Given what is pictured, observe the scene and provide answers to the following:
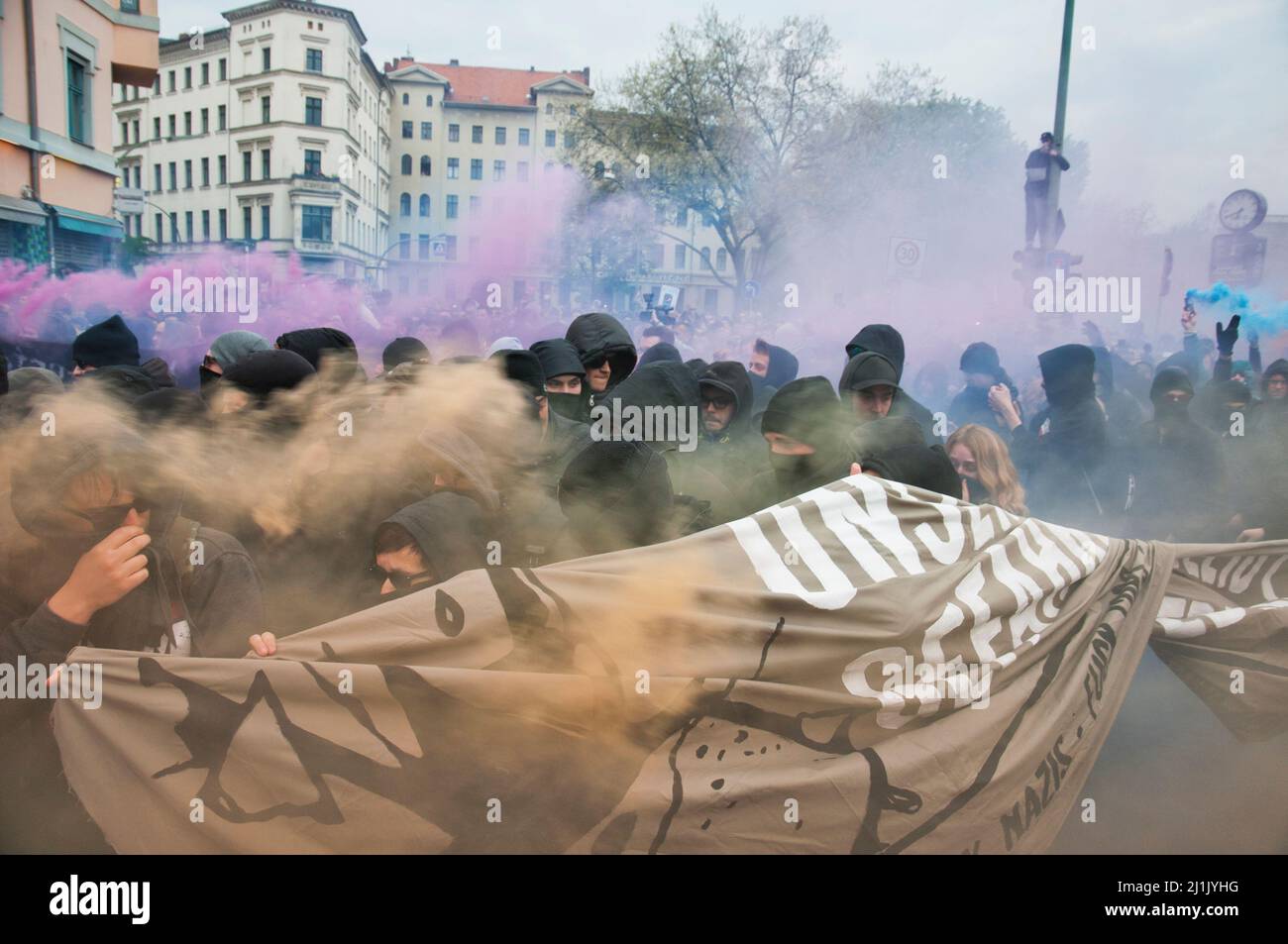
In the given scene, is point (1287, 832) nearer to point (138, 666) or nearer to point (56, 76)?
point (138, 666)

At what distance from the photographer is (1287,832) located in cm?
315

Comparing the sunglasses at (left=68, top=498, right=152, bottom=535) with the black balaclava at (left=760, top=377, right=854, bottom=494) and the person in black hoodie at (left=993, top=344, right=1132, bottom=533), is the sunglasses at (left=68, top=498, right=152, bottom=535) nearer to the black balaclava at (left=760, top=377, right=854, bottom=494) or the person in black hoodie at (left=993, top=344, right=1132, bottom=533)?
the black balaclava at (left=760, top=377, right=854, bottom=494)

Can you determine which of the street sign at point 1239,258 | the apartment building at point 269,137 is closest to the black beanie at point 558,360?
the street sign at point 1239,258

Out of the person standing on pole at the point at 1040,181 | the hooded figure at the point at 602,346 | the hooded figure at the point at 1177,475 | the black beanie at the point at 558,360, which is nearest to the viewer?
the black beanie at the point at 558,360

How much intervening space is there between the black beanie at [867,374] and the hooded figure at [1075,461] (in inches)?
58.1

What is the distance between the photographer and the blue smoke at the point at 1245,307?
37.8 feet

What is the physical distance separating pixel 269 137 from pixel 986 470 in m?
48.2

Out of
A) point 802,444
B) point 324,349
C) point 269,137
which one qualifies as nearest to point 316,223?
point 269,137

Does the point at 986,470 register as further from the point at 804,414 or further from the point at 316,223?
the point at 316,223

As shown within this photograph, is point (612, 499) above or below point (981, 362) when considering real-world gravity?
below

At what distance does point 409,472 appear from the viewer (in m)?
3.35

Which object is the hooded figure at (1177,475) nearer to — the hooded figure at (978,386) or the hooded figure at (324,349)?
the hooded figure at (978,386)

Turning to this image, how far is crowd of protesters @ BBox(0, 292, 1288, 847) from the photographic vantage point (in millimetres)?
2502

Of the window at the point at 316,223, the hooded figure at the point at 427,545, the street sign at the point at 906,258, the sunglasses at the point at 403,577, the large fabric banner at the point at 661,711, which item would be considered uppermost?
the window at the point at 316,223
